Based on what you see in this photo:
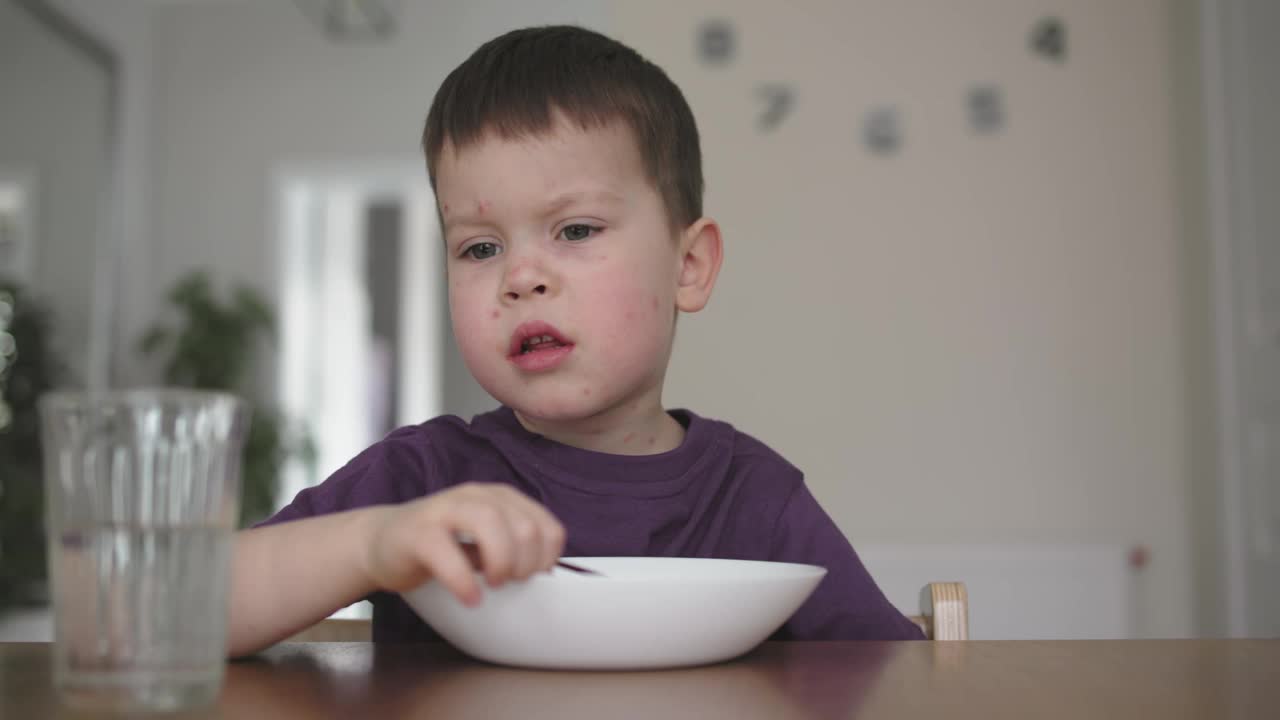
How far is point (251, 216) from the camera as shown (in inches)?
221

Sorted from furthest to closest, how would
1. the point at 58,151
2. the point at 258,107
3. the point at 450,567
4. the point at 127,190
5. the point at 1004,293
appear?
the point at 258,107 → the point at 127,190 → the point at 58,151 → the point at 1004,293 → the point at 450,567

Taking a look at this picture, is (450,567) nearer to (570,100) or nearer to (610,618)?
(610,618)

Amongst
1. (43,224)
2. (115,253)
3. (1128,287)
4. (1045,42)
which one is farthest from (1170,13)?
(115,253)

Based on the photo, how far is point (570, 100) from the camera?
38.7 inches

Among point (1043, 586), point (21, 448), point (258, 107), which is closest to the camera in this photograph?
point (1043, 586)

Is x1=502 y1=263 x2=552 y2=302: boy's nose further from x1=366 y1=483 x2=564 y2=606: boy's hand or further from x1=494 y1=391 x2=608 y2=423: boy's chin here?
x1=366 y1=483 x2=564 y2=606: boy's hand

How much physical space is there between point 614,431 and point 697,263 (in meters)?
0.20

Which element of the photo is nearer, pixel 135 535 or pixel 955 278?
pixel 135 535

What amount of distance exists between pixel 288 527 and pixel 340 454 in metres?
5.65

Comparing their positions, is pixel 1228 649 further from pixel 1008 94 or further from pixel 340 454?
pixel 340 454

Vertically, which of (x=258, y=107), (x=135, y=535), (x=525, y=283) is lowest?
(x=135, y=535)

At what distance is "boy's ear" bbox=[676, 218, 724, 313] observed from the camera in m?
1.11

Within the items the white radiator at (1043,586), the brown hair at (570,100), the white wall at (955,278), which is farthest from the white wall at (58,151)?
the brown hair at (570,100)

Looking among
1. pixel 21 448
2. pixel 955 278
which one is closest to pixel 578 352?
pixel 955 278
